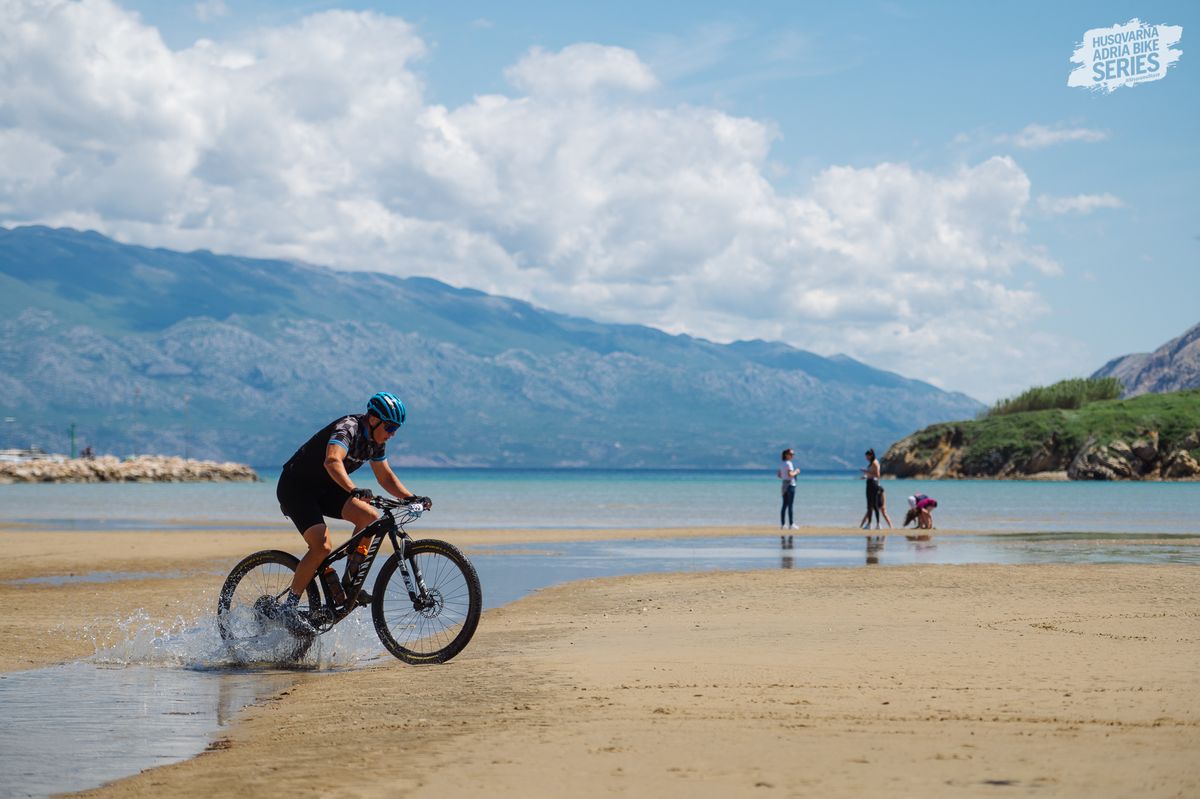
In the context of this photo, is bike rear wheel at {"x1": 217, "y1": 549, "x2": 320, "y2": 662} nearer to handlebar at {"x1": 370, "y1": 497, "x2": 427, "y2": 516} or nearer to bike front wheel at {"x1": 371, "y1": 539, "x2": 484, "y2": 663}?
bike front wheel at {"x1": 371, "y1": 539, "x2": 484, "y2": 663}

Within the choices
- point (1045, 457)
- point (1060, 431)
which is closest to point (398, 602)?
point (1045, 457)

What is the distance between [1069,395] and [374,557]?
177 metres

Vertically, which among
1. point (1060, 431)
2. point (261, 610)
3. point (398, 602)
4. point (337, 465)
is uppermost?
point (1060, 431)

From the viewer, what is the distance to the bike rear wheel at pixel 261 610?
1171 cm

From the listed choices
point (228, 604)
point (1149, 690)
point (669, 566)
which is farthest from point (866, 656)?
point (669, 566)

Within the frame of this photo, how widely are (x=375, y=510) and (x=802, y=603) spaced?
19.5 feet

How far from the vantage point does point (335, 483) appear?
37.0 ft

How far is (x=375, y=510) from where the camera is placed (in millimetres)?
11836

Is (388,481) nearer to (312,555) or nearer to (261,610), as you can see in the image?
(312,555)

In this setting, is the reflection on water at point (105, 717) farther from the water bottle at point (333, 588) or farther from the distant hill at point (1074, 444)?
the distant hill at point (1074, 444)

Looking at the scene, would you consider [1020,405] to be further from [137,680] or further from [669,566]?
[137,680]

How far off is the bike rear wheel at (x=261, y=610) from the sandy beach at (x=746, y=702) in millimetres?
850

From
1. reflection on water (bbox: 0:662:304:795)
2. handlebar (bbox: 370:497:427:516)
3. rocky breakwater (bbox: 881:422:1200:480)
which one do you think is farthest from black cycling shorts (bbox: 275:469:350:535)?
rocky breakwater (bbox: 881:422:1200:480)

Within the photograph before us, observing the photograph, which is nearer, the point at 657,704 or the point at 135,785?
the point at 135,785
